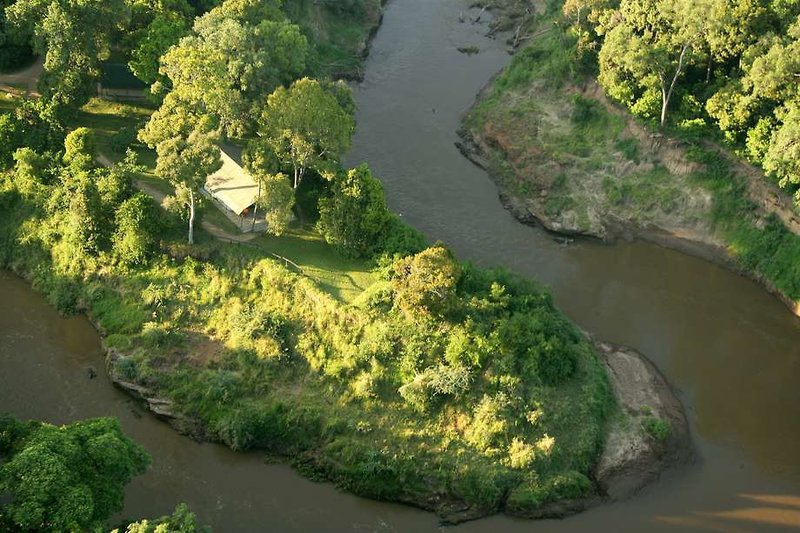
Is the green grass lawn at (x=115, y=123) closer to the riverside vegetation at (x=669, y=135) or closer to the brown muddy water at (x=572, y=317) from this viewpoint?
the brown muddy water at (x=572, y=317)

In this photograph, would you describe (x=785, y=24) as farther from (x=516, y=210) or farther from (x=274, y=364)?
(x=274, y=364)

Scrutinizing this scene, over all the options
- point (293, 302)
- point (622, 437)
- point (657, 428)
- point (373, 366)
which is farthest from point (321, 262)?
point (657, 428)

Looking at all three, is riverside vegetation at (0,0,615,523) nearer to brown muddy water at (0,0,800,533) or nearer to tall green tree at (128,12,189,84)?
brown muddy water at (0,0,800,533)

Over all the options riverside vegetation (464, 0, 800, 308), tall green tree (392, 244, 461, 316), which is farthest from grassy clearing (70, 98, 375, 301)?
riverside vegetation (464, 0, 800, 308)

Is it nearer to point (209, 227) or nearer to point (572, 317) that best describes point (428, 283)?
point (572, 317)

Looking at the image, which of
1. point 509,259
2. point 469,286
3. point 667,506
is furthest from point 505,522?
point 509,259
